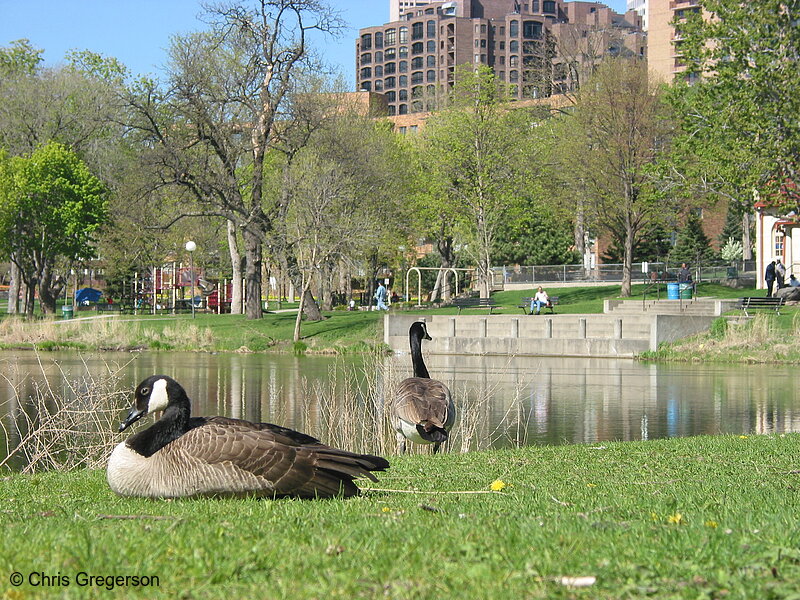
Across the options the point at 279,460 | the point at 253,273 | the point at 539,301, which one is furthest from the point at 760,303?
the point at 279,460

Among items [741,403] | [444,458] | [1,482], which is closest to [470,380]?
[741,403]

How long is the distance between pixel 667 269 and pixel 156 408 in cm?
5936

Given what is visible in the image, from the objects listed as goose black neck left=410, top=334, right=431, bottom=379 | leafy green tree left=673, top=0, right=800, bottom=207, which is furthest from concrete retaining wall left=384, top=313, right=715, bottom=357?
goose black neck left=410, top=334, right=431, bottom=379

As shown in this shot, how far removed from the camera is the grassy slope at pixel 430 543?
4543mm

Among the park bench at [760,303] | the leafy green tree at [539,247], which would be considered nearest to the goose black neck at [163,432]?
the park bench at [760,303]

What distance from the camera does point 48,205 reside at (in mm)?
57062

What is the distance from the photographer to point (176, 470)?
7672 mm

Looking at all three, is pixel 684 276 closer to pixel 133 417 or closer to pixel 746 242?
pixel 746 242

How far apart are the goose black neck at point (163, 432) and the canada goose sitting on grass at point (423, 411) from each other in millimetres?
4659

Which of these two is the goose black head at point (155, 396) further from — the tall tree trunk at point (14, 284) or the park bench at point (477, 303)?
the tall tree trunk at point (14, 284)

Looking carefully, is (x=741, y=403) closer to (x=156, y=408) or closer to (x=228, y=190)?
(x=156, y=408)

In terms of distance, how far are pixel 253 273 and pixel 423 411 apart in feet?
137

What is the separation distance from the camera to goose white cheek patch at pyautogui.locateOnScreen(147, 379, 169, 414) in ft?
26.5

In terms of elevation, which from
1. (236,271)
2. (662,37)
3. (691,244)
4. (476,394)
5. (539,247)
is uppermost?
(662,37)
